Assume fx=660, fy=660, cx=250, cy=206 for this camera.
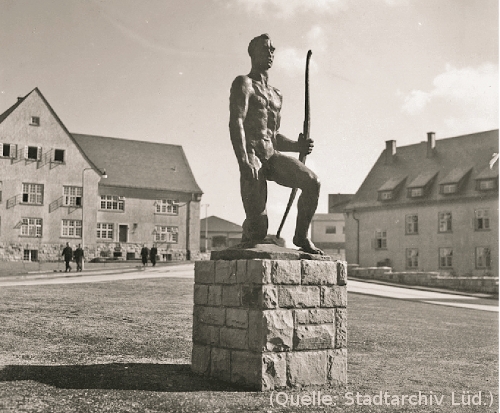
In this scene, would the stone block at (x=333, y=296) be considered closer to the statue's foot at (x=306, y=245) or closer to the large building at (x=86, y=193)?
the statue's foot at (x=306, y=245)

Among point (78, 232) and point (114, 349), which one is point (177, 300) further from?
point (78, 232)

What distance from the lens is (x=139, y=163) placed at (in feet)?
172

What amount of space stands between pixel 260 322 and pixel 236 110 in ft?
8.01

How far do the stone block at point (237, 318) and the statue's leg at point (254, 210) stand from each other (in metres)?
0.84

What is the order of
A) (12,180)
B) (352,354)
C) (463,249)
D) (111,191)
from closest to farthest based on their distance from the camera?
(352,354)
(463,249)
(12,180)
(111,191)

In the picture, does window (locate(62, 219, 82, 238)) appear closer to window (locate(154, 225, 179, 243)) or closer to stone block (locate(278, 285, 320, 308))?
window (locate(154, 225, 179, 243))

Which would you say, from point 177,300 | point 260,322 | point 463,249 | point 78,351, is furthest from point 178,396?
point 463,249

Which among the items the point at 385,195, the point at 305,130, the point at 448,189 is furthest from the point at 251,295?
the point at 385,195

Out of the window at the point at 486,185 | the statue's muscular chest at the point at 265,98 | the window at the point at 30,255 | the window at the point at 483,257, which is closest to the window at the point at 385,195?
the window at the point at 486,185

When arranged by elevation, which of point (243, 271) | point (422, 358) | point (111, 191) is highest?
point (111, 191)

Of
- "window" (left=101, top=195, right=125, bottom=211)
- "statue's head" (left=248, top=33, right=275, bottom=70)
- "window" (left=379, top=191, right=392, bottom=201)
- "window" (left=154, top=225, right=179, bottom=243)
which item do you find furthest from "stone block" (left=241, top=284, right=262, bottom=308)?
"window" (left=154, top=225, right=179, bottom=243)

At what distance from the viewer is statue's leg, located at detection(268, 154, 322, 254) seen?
7730 mm

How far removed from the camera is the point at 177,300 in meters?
18.2

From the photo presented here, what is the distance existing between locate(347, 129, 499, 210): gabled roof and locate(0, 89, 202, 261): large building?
1421 cm
